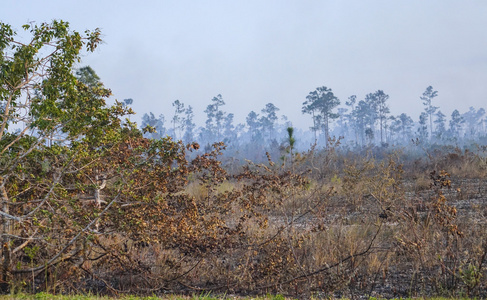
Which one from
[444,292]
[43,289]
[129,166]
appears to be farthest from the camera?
[129,166]

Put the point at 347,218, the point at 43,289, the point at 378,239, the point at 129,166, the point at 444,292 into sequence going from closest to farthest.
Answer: the point at 444,292, the point at 43,289, the point at 129,166, the point at 378,239, the point at 347,218

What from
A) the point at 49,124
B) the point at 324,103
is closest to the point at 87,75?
the point at 49,124

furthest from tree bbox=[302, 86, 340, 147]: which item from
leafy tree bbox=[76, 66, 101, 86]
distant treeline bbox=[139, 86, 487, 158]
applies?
leafy tree bbox=[76, 66, 101, 86]

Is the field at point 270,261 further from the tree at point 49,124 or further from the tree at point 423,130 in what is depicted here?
the tree at point 423,130

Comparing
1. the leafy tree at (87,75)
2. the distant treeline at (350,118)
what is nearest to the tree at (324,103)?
the distant treeline at (350,118)

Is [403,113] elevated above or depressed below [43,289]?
above

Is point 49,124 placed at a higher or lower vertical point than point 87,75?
lower

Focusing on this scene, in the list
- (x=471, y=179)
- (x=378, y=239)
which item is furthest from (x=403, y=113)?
(x=378, y=239)

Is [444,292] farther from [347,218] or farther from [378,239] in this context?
[347,218]

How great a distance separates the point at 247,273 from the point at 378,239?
10.2ft

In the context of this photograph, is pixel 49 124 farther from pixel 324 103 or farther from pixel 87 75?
pixel 324 103

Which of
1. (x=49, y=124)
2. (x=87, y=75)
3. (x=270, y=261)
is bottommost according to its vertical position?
(x=270, y=261)

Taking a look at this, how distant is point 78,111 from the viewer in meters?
6.65

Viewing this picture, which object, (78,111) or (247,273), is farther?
(247,273)
